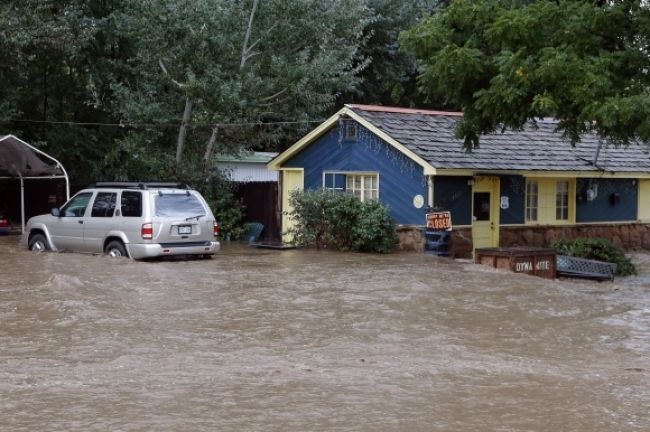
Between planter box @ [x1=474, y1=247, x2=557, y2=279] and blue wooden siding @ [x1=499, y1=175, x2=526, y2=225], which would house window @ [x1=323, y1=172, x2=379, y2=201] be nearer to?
blue wooden siding @ [x1=499, y1=175, x2=526, y2=225]

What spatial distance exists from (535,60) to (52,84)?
1793 centimetres

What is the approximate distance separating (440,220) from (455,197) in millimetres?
1397

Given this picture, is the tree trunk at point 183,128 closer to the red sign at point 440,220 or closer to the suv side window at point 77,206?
the suv side window at point 77,206

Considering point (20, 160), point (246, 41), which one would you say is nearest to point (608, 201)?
point (246, 41)

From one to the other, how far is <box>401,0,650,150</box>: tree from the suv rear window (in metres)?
5.08

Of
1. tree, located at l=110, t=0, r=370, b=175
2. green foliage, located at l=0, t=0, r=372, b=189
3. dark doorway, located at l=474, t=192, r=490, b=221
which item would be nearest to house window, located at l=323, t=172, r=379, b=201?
dark doorway, located at l=474, t=192, r=490, b=221

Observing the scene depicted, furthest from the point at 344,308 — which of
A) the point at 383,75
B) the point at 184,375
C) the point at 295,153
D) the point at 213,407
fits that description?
the point at 383,75

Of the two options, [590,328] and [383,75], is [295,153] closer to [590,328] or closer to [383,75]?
[383,75]

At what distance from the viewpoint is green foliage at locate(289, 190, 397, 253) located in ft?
70.7

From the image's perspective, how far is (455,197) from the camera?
72.5 ft

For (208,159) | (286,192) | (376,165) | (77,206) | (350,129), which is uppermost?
(350,129)

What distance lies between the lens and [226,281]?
15.5m

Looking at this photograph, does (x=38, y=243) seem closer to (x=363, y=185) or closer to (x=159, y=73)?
(x=159, y=73)

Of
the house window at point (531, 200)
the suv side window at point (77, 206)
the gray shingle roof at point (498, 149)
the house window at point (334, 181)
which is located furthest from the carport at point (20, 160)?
the house window at point (531, 200)
